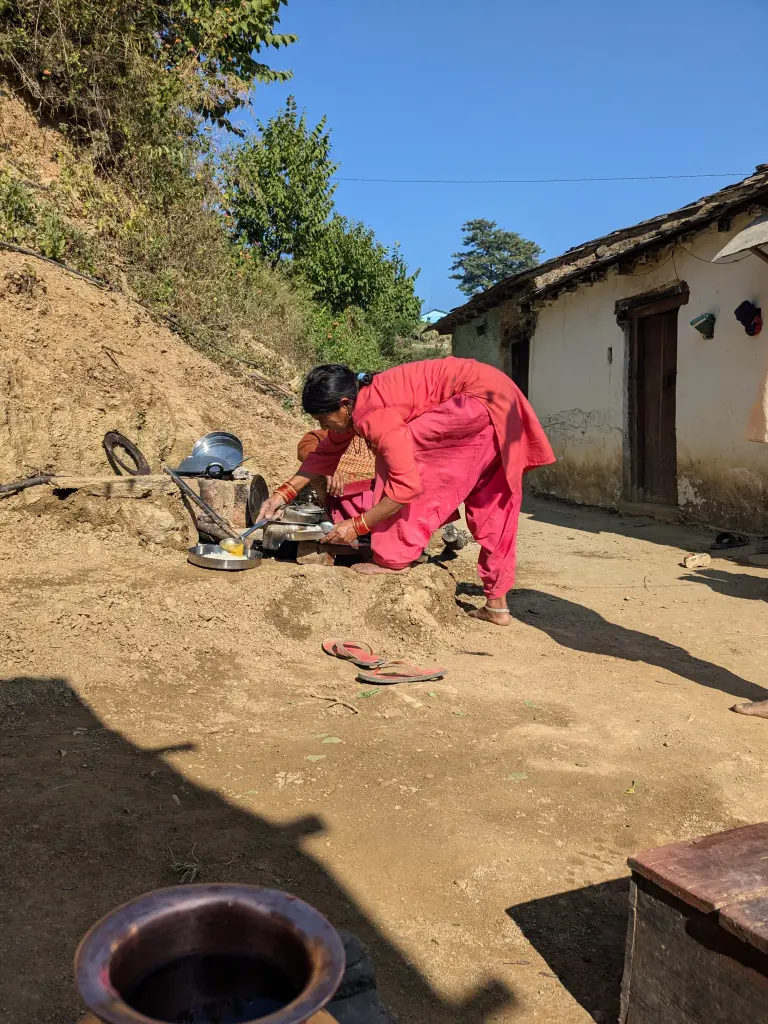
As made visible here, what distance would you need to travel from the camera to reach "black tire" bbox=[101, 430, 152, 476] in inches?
222

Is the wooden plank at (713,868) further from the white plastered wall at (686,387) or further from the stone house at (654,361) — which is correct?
the white plastered wall at (686,387)

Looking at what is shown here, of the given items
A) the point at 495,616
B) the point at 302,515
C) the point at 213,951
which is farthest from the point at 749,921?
the point at 302,515

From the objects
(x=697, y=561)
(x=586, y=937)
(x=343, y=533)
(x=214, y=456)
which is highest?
(x=214, y=456)

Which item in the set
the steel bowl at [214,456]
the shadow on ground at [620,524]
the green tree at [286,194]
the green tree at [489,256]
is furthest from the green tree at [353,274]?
the green tree at [489,256]

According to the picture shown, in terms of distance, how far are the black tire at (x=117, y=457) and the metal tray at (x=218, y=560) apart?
1310mm

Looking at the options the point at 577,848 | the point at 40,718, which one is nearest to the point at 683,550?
the point at 577,848

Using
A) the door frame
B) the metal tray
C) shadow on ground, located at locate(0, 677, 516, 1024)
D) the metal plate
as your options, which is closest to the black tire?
the metal tray

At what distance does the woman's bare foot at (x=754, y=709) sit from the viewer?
3135mm

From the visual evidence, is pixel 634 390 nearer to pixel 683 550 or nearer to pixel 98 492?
pixel 683 550

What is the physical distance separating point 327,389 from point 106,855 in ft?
7.94

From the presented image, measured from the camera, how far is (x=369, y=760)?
2676 millimetres

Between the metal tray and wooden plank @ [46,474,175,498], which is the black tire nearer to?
wooden plank @ [46,474,175,498]

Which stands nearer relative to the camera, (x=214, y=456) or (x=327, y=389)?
(x=327, y=389)

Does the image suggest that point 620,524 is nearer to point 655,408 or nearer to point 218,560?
point 655,408
